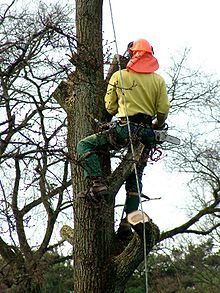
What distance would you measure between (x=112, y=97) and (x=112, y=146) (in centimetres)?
37

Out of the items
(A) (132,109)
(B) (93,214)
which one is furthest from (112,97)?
(B) (93,214)

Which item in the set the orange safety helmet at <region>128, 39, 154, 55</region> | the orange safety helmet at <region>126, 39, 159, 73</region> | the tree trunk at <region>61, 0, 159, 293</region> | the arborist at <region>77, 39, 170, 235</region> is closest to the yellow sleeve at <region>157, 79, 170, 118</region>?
the arborist at <region>77, 39, 170, 235</region>

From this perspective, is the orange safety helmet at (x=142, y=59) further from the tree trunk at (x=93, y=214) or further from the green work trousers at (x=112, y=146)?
the green work trousers at (x=112, y=146)

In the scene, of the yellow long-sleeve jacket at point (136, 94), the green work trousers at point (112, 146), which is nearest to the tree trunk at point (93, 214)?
the green work trousers at point (112, 146)

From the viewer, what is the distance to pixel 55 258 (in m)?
12.9

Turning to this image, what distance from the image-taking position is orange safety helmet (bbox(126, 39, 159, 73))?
464 cm

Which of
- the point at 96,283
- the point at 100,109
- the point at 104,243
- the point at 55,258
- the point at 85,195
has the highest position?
the point at 55,258

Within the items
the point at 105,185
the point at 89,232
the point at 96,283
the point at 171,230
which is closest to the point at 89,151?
the point at 105,185

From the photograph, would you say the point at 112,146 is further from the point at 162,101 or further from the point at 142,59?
the point at 142,59

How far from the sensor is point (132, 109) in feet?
15.0

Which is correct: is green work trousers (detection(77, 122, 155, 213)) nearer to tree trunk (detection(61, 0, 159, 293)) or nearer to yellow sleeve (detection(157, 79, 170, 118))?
tree trunk (detection(61, 0, 159, 293))

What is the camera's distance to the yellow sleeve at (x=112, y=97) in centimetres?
459

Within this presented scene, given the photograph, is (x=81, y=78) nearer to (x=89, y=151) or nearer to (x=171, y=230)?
(x=89, y=151)

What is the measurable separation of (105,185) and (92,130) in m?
0.58
